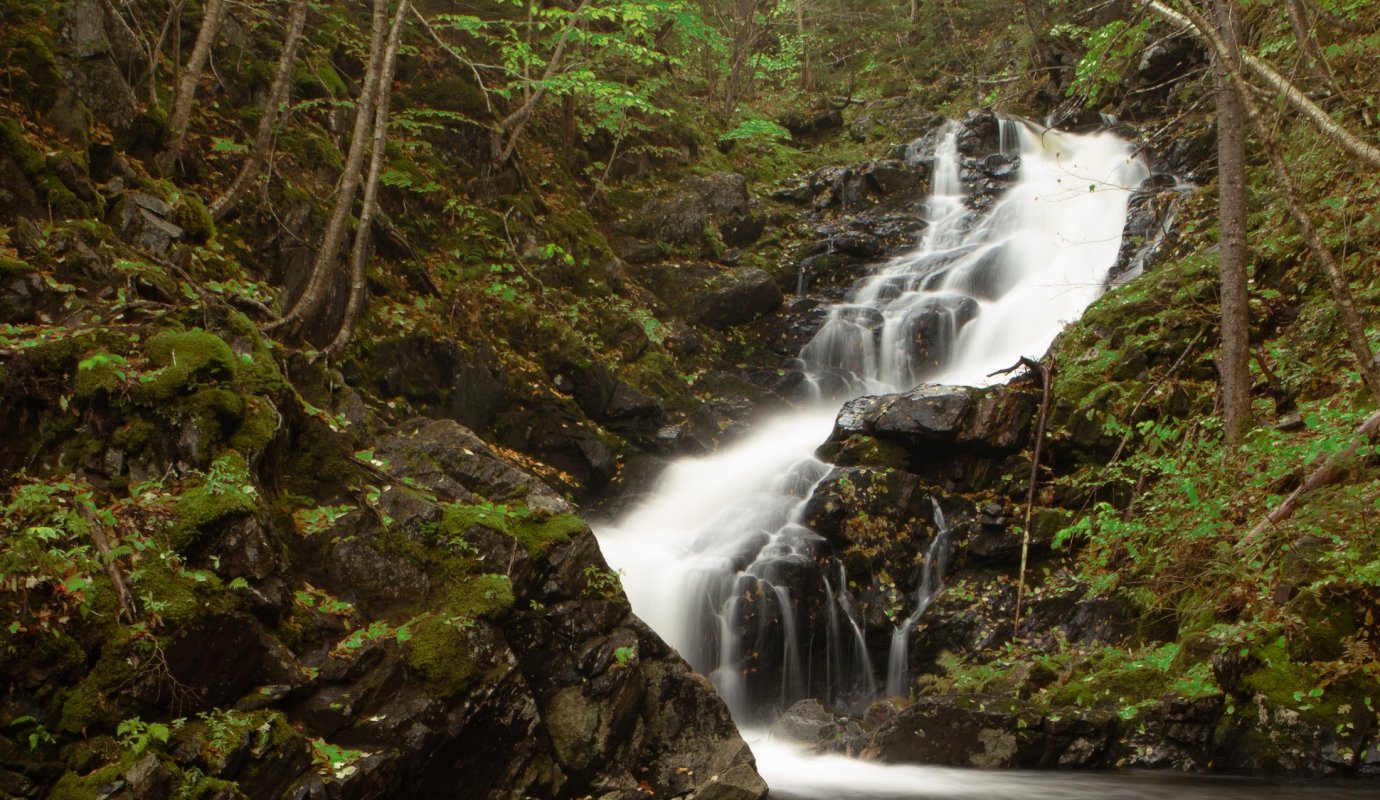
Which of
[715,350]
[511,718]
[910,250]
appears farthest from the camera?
[910,250]

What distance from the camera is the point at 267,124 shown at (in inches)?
346

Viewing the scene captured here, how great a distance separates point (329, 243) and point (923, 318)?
31.4ft

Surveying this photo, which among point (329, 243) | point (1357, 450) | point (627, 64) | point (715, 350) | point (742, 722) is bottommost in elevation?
point (742, 722)

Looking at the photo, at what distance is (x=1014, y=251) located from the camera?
16047mm

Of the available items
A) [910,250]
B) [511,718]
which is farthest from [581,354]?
[910,250]

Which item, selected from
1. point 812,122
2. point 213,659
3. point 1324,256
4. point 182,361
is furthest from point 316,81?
point 812,122

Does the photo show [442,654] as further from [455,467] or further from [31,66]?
[31,66]

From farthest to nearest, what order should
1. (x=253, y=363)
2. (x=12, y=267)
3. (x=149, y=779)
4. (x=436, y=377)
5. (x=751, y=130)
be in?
(x=751, y=130), (x=436, y=377), (x=253, y=363), (x=12, y=267), (x=149, y=779)

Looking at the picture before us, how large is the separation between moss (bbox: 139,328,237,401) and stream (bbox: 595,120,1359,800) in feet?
17.1

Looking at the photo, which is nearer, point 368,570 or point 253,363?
point 368,570

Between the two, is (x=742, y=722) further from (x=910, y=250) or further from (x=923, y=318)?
(x=910, y=250)

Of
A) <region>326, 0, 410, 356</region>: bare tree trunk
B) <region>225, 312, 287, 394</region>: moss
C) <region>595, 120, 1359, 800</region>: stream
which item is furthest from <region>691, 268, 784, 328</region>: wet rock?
<region>225, 312, 287, 394</region>: moss

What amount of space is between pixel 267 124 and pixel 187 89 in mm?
745

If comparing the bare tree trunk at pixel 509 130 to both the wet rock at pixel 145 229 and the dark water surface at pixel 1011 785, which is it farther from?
the dark water surface at pixel 1011 785
